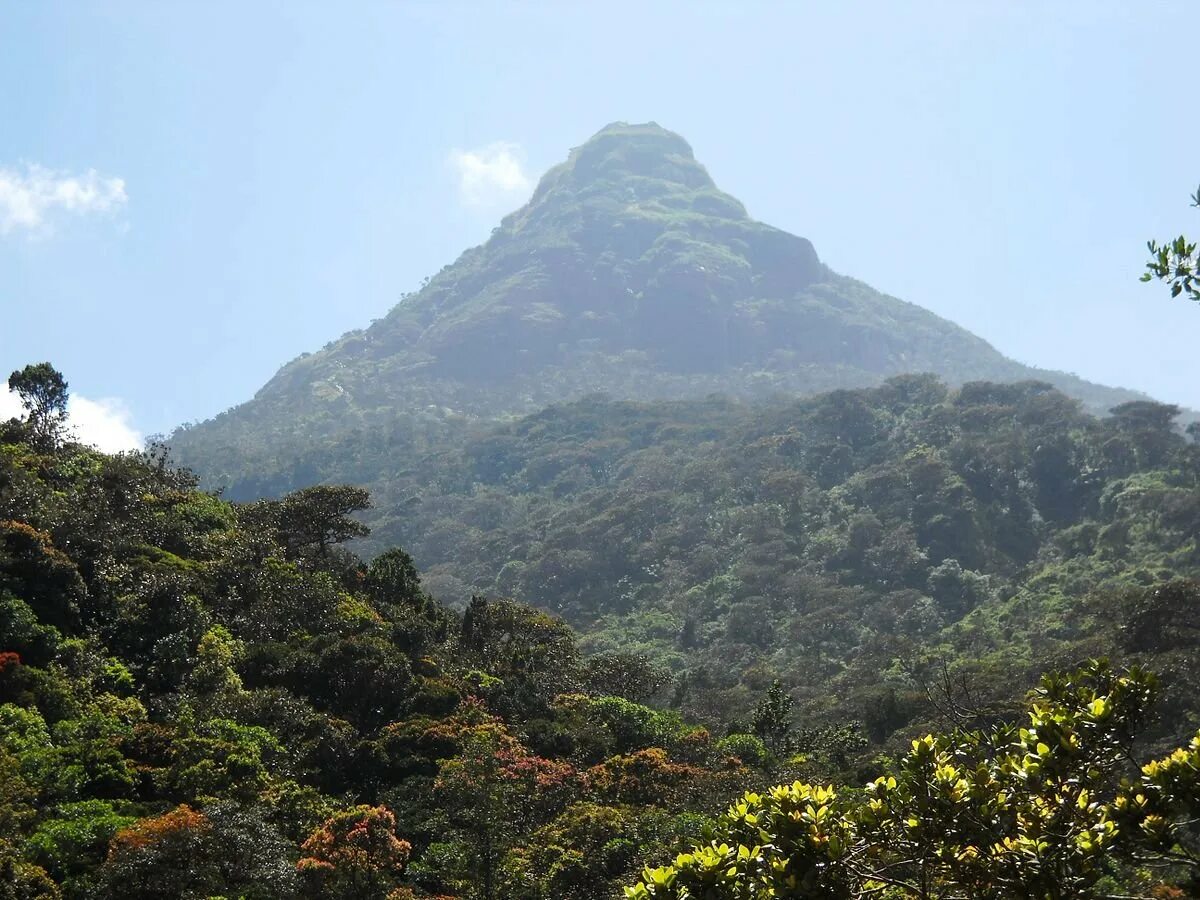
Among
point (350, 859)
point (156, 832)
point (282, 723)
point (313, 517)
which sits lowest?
point (350, 859)

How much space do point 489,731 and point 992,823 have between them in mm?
23543

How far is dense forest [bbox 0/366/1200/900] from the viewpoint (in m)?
5.59

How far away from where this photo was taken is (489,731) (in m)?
27.6

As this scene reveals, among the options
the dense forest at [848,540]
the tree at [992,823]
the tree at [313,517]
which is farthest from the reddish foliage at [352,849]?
the dense forest at [848,540]

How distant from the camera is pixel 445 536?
10219cm

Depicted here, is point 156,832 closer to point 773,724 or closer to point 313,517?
point 773,724

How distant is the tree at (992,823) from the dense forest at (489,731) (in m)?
0.02

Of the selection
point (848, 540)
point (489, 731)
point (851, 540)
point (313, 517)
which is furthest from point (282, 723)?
point (848, 540)

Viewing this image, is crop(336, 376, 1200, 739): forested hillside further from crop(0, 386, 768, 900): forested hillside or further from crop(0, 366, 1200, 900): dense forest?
crop(0, 386, 768, 900): forested hillside

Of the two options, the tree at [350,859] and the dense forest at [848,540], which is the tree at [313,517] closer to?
the dense forest at [848,540]

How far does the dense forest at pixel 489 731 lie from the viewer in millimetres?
5594

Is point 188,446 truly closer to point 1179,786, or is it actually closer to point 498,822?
point 498,822

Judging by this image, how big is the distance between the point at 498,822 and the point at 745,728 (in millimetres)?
20243

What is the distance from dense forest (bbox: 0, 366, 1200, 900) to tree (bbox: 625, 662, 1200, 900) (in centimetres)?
2
